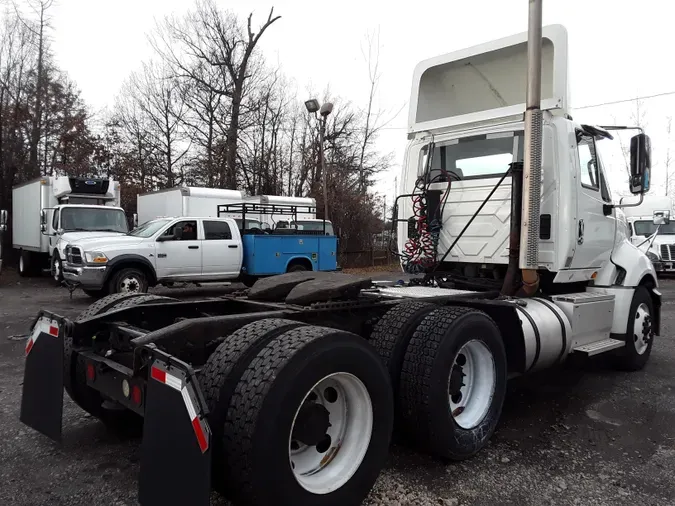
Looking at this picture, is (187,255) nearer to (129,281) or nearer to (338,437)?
(129,281)

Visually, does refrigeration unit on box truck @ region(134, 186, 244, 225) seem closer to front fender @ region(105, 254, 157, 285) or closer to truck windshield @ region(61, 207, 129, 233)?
truck windshield @ region(61, 207, 129, 233)

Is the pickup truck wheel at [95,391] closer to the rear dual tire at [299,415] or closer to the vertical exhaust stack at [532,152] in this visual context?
the rear dual tire at [299,415]

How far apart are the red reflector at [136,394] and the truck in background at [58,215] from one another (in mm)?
10305

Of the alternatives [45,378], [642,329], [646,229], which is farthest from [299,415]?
[646,229]

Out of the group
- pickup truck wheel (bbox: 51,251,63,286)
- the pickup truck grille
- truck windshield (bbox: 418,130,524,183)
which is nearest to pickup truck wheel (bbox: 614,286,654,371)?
truck windshield (bbox: 418,130,524,183)

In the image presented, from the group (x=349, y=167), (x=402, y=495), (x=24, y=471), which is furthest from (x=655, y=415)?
(x=349, y=167)

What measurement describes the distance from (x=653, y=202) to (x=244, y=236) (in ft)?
49.1

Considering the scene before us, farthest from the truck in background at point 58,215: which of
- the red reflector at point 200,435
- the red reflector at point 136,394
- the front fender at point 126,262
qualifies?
the red reflector at point 200,435

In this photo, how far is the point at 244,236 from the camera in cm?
1313

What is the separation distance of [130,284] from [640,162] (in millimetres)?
9749

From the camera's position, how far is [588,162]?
5.44 metres

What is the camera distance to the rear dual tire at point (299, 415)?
7.37ft

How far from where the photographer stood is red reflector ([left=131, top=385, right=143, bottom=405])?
264 cm

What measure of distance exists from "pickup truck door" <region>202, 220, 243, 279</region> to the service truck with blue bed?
728 centimetres
